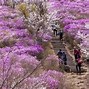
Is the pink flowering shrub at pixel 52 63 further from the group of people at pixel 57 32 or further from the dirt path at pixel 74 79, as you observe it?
the group of people at pixel 57 32

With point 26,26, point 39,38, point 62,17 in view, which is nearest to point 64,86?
point 39,38

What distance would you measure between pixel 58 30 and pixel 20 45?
9.93 metres

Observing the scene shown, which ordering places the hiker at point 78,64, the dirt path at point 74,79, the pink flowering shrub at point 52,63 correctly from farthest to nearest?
the hiker at point 78,64 → the pink flowering shrub at point 52,63 → the dirt path at point 74,79

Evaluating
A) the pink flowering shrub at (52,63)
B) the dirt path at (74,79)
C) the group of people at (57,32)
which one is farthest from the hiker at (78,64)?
the group of people at (57,32)

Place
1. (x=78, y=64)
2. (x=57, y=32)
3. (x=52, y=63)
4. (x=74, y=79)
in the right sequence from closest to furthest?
(x=74, y=79) < (x=52, y=63) < (x=78, y=64) < (x=57, y=32)

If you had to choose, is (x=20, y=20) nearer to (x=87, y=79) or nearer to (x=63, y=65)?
(x=63, y=65)

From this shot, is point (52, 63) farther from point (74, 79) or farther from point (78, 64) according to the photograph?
point (78, 64)

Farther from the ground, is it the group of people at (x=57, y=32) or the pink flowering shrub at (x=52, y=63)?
the pink flowering shrub at (x=52, y=63)

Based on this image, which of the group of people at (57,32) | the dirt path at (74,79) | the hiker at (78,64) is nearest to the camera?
the dirt path at (74,79)

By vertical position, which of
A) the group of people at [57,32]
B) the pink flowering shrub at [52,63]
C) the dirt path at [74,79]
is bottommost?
the group of people at [57,32]

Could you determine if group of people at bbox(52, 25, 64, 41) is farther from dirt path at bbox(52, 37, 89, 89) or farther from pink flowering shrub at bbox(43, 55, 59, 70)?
pink flowering shrub at bbox(43, 55, 59, 70)

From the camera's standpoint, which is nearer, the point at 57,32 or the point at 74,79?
the point at 74,79

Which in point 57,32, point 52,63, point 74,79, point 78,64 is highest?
point 52,63

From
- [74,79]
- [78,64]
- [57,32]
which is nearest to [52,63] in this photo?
[74,79]
